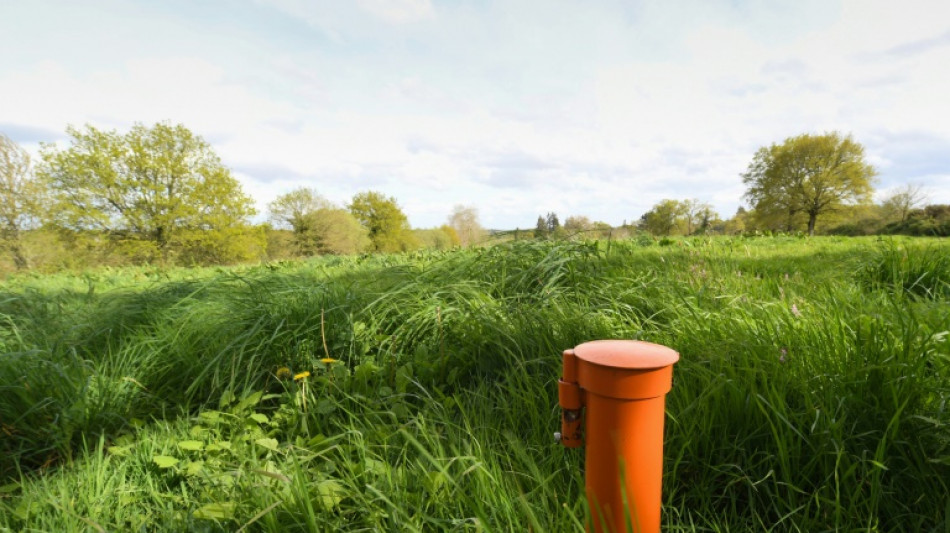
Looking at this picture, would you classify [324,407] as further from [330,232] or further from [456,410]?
[330,232]

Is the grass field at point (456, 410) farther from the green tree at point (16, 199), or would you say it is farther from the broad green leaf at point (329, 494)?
the green tree at point (16, 199)

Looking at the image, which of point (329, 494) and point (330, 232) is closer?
point (329, 494)

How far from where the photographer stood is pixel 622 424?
99 centimetres

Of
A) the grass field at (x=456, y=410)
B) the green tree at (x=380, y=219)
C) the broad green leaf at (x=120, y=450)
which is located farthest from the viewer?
the green tree at (x=380, y=219)

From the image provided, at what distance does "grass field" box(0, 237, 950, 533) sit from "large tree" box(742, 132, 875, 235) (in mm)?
36501

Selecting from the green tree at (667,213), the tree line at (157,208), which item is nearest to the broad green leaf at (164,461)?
the tree line at (157,208)

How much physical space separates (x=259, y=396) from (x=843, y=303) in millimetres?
3479

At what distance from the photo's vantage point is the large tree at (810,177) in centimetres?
2947

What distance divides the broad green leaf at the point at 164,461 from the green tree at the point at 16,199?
24.5 meters

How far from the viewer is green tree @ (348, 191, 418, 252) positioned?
37.7m

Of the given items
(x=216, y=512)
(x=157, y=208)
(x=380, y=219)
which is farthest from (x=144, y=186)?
(x=216, y=512)

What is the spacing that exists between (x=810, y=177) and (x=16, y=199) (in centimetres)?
5076

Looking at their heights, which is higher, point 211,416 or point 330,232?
point 330,232

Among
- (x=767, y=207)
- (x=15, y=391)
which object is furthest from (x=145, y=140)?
(x=767, y=207)
